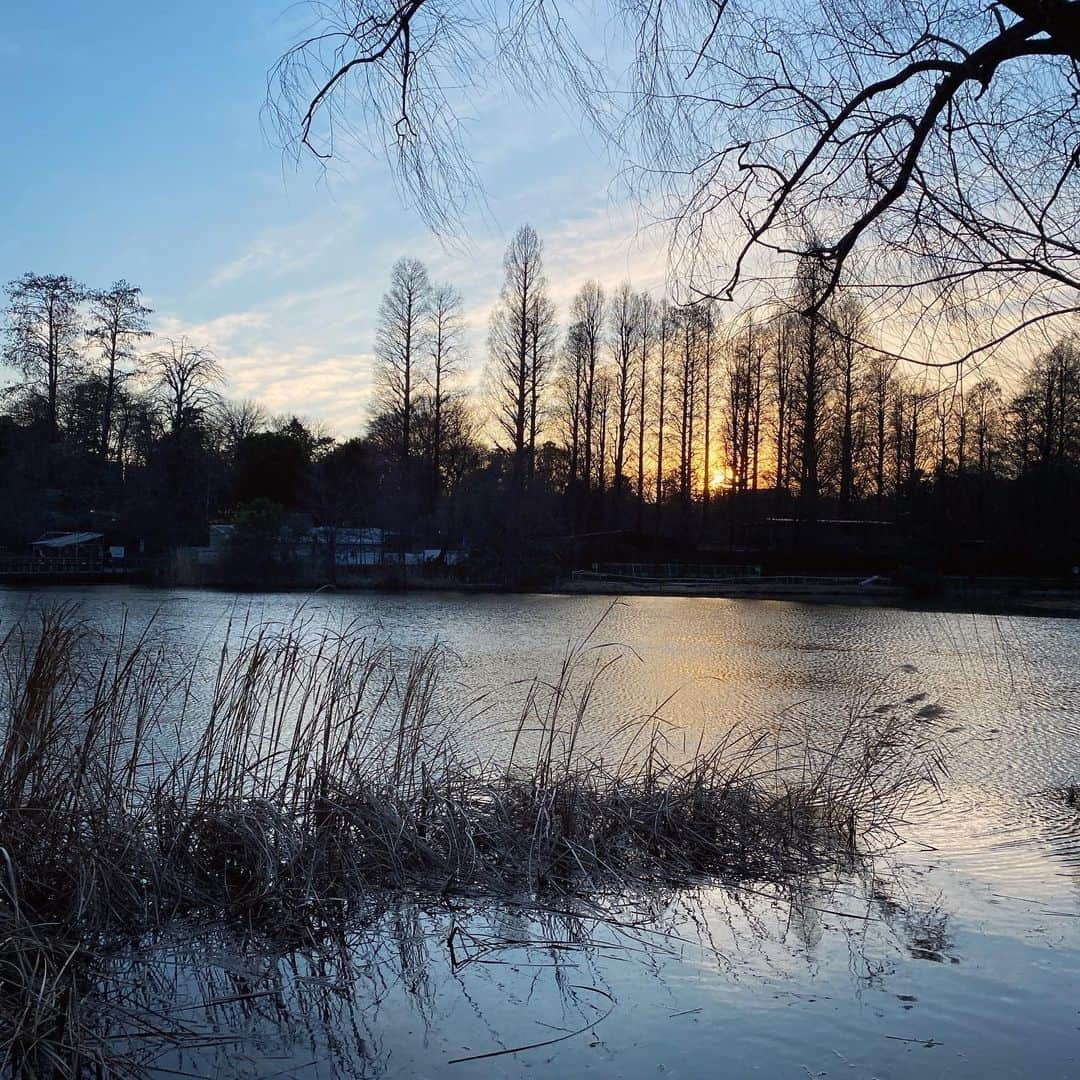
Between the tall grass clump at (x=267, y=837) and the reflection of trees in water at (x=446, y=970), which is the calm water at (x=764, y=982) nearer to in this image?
the reflection of trees in water at (x=446, y=970)

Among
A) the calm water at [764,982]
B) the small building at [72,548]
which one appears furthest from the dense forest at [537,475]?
the calm water at [764,982]

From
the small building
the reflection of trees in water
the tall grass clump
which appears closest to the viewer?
the reflection of trees in water

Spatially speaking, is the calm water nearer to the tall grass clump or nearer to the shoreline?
the tall grass clump

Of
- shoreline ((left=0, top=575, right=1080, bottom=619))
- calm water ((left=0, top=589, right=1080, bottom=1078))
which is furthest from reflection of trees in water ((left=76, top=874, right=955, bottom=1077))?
shoreline ((left=0, top=575, right=1080, bottom=619))

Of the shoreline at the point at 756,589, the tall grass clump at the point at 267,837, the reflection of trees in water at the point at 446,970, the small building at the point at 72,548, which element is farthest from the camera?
the small building at the point at 72,548

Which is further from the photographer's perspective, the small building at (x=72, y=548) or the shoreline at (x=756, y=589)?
the small building at (x=72, y=548)

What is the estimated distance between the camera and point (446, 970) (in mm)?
3467

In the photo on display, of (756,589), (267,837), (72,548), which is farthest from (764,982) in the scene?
(72,548)

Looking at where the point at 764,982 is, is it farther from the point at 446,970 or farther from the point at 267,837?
the point at 267,837

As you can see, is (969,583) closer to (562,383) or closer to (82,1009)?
(562,383)

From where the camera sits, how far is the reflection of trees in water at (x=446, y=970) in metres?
2.90

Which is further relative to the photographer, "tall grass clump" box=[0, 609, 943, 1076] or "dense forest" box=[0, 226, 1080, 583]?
"dense forest" box=[0, 226, 1080, 583]

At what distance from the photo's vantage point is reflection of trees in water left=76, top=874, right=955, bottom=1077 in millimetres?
2904

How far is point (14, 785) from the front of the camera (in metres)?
3.75
